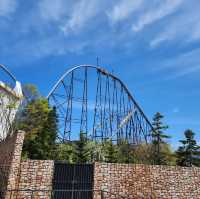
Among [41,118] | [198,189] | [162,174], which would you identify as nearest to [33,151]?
[41,118]

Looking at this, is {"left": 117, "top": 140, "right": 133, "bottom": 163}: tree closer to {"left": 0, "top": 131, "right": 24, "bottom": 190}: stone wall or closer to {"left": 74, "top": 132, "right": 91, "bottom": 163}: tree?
{"left": 74, "top": 132, "right": 91, "bottom": 163}: tree

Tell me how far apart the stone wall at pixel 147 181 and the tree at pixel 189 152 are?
1219 cm

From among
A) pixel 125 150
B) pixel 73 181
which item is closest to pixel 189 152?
pixel 125 150

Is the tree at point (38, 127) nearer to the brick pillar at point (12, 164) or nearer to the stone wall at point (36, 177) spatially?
the brick pillar at point (12, 164)

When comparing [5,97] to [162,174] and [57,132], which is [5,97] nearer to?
[57,132]

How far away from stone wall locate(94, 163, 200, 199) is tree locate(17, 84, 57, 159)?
5.90 metres

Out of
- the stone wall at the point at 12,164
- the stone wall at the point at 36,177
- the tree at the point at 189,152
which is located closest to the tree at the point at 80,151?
the stone wall at the point at 36,177

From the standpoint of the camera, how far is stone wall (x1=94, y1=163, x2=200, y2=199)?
38.7 ft

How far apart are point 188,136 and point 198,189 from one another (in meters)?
12.7

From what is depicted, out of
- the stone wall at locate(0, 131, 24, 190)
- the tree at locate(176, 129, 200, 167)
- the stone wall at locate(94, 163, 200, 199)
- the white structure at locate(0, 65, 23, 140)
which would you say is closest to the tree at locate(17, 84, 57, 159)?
the white structure at locate(0, 65, 23, 140)

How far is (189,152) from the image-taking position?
24734 millimetres

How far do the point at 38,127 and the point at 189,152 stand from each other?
1448 cm

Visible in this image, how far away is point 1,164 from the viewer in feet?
41.1

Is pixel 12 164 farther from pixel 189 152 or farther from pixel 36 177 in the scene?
pixel 189 152
